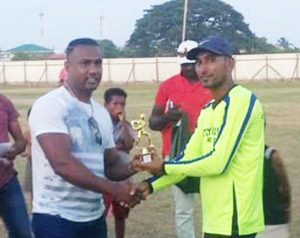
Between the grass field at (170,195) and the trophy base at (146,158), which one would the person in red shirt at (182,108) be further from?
the trophy base at (146,158)

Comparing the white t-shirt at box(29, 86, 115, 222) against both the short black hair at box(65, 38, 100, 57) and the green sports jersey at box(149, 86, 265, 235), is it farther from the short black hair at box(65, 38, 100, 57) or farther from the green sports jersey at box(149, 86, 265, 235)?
the green sports jersey at box(149, 86, 265, 235)

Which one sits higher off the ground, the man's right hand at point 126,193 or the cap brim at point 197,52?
the cap brim at point 197,52

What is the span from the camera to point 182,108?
9.26 metres

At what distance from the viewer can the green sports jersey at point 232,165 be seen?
5.67 metres

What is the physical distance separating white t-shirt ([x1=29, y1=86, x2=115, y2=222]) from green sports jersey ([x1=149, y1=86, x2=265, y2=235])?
1.83 feet

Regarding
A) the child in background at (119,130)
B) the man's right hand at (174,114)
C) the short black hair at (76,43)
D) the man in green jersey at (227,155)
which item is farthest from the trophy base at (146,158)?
the man's right hand at (174,114)

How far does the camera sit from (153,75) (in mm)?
68875

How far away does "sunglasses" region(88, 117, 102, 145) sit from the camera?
573 cm

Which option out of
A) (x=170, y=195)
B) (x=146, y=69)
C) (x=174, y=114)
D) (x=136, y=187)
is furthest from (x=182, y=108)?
(x=146, y=69)

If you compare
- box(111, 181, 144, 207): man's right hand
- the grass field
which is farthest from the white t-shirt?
the grass field

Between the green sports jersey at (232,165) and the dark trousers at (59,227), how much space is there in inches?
25.2

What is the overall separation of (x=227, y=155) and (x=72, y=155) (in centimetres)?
90

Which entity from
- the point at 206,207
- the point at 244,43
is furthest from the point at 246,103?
the point at 244,43

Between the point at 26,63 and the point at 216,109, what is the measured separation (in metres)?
67.3
